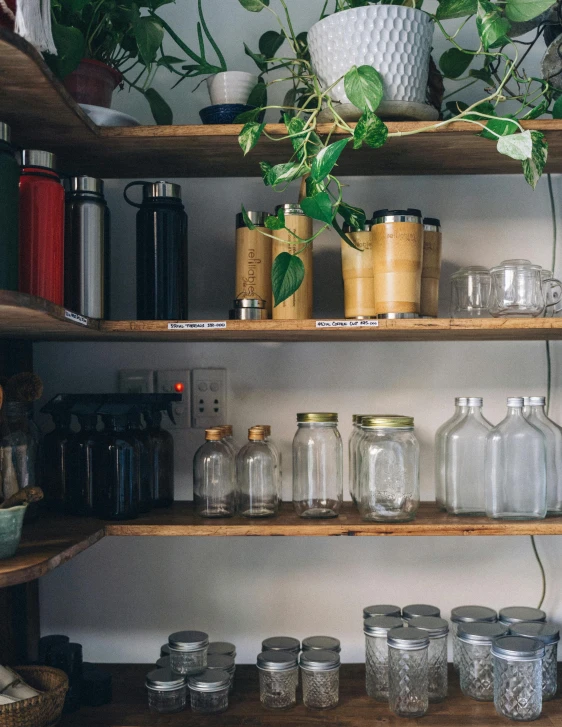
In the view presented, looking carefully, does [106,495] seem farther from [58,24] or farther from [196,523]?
[58,24]

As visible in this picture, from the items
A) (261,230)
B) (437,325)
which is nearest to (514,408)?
(437,325)

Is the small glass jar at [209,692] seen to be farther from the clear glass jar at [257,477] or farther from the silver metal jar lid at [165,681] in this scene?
the clear glass jar at [257,477]

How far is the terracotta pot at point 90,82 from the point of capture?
1446mm

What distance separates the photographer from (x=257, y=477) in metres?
1.58

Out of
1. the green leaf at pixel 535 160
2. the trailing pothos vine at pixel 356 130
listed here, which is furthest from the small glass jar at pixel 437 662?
the green leaf at pixel 535 160

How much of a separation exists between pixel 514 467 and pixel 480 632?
36 cm

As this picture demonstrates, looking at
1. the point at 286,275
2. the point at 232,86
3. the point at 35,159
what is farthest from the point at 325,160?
the point at 35,159

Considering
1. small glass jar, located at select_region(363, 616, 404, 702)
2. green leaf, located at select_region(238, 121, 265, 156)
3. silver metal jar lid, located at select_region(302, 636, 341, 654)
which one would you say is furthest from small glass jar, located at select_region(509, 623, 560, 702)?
green leaf, located at select_region(238, 121, 265, 156)

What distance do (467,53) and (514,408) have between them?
0.74m

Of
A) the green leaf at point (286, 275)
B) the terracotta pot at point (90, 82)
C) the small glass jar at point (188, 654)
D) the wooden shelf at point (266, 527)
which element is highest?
the terracotta pot at point (90, 82)

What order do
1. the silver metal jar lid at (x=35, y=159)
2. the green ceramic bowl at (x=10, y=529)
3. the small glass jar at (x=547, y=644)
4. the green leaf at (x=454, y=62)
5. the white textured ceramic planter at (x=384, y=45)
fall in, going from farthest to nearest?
the green leaf at (x=454, y=62)
the small glass jar at (x=547, y=644)
the white textured ceramic planter at (x=384, y=45)
the silver metal jar lid at (x=35, y=159)
the green ceramic bowl at (x=10, y=529)

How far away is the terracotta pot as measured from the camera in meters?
1.45

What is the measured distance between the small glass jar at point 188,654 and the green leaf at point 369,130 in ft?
3.50

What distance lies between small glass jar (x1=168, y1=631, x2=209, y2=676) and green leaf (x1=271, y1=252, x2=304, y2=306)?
0.75 meters
